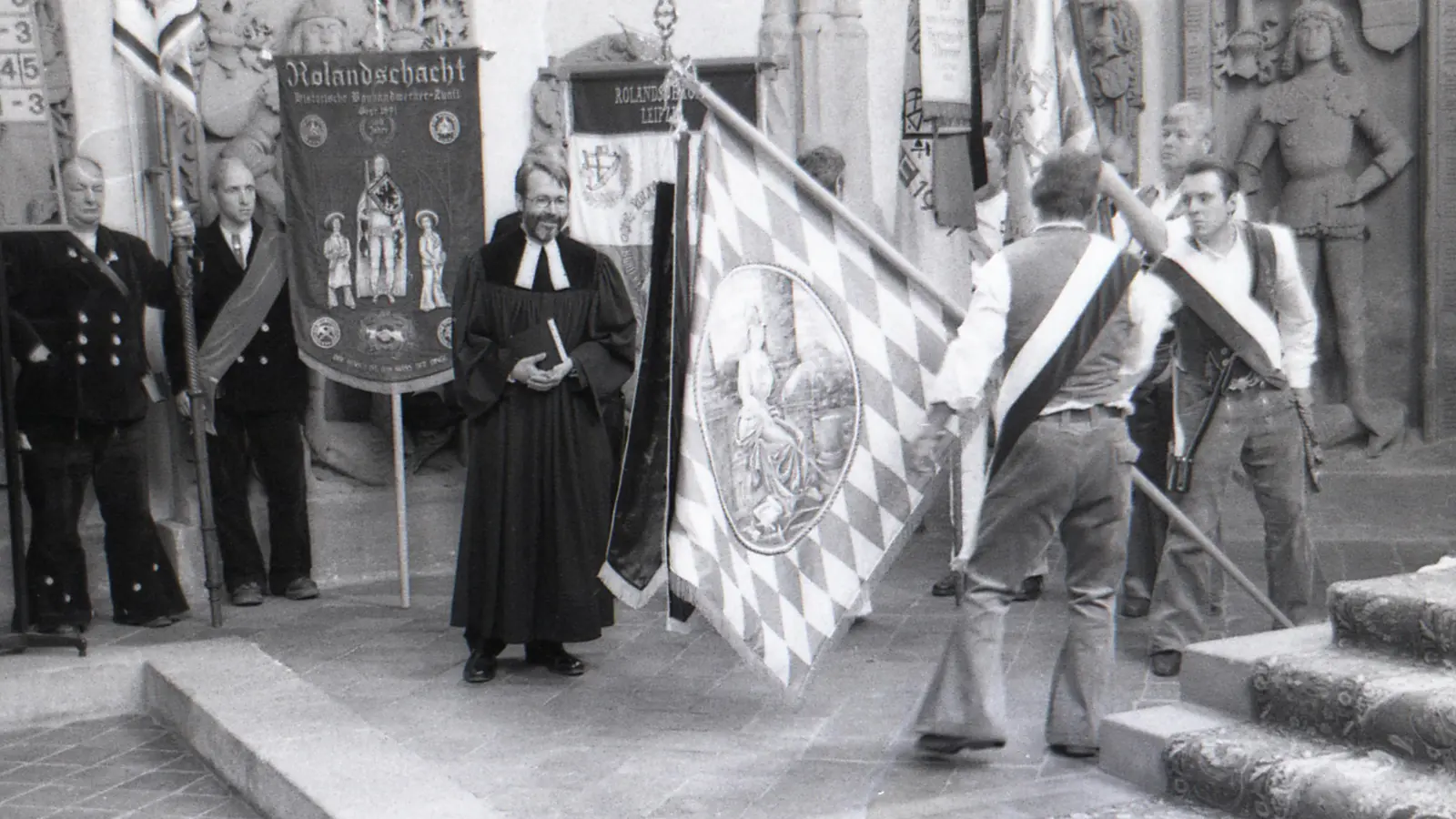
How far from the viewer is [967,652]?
4.77 metres

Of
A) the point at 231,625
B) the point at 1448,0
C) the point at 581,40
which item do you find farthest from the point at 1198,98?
the point at 231,625

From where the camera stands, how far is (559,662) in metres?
6.27

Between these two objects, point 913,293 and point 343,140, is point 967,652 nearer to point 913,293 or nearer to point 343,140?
point 913,293

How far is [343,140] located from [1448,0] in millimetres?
5423

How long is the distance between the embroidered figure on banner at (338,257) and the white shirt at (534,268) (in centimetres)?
156

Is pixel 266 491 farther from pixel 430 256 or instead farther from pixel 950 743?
pixel 950 743

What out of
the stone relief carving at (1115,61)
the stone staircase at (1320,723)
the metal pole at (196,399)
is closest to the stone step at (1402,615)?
the stone staircase at (1320,723)

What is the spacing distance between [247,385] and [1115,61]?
14.8 feet

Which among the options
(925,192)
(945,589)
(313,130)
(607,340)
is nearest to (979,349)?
(607,340)

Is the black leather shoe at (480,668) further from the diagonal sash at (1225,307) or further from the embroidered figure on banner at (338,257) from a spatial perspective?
the diagonal sash at (1225,307)

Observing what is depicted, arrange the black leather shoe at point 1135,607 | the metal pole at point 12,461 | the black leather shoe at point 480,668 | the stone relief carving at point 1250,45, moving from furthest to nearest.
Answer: the stone relief carving at point 1250,45 < the black leather shoe at point 1135,607 < the metal pole at point 12,461 < the black leather shoe at point 480,668

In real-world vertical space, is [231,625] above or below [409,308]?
below

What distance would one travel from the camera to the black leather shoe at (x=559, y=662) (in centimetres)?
623

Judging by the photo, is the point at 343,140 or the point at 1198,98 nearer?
the point at 343,140
